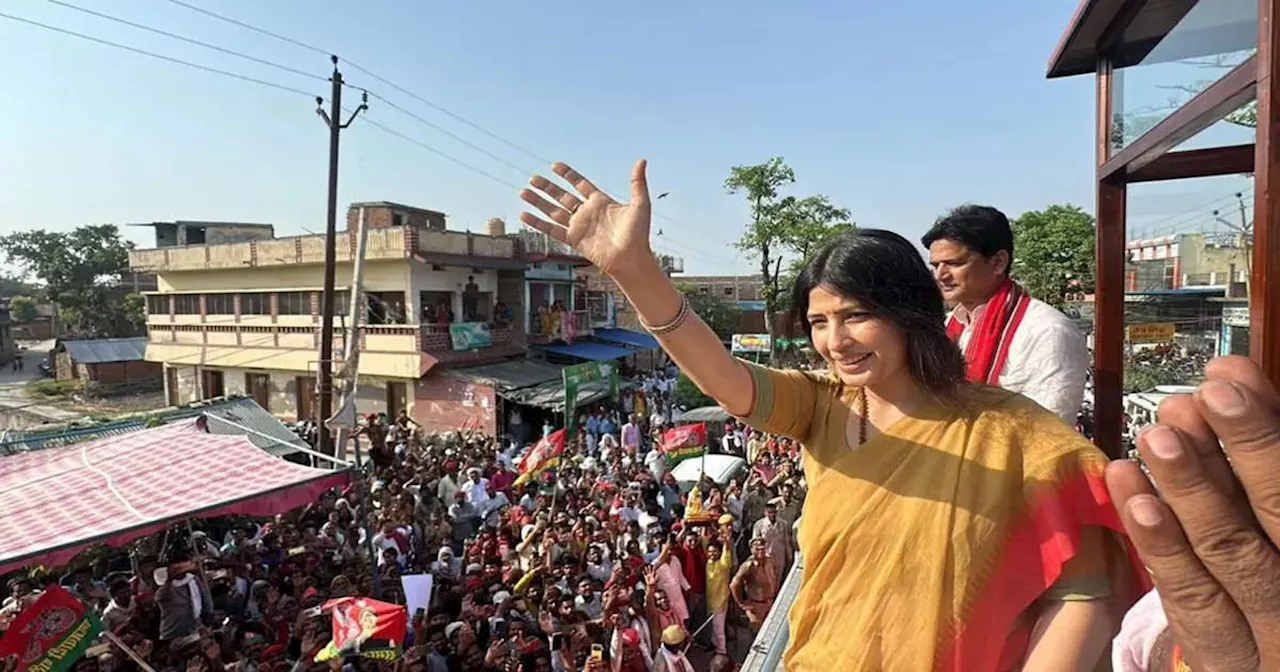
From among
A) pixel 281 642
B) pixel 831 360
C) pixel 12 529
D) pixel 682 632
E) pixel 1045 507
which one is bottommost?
pixel 281 642

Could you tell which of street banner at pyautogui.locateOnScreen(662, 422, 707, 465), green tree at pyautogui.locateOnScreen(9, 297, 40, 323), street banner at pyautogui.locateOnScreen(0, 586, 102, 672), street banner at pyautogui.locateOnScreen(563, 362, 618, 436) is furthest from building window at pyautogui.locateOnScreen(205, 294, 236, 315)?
green tree at pyautogui.locateOnScreen(9, 297, 40, 323)

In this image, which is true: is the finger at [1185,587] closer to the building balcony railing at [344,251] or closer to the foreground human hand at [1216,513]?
the foreground human hand at [1216,513]

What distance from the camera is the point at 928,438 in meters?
1.54

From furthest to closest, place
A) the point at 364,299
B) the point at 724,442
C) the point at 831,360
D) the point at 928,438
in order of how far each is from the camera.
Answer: the point at 364,299 < the point at 724,442 < the point at 831,360 < the point at 928,438

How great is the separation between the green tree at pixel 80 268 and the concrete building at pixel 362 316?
60.5ft

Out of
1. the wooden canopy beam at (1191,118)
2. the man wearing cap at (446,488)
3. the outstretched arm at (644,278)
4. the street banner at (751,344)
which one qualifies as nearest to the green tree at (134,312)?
the street banner at (751,344)

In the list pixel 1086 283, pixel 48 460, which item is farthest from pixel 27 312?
pixel 1086 283

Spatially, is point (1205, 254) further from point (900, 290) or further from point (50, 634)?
point (50, 634)

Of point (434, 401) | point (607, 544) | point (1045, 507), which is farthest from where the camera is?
point (434, 401)

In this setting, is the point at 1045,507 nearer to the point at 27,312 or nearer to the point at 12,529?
the point at 12,529

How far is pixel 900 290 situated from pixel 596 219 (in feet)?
2.34

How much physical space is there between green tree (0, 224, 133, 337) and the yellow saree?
157 feet

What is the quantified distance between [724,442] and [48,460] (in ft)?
33.2

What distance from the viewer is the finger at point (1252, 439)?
2.34 feet
